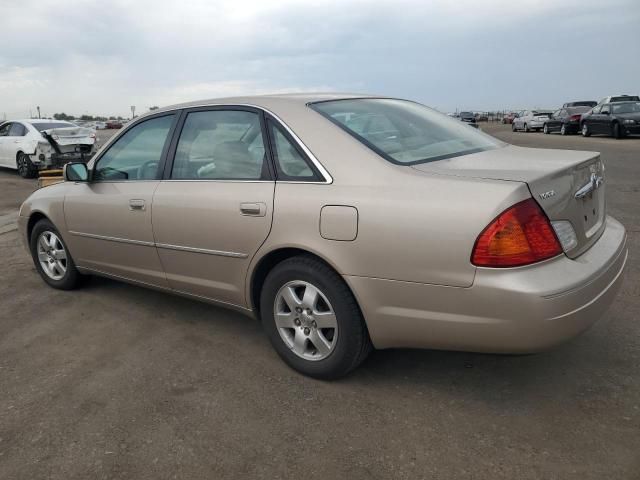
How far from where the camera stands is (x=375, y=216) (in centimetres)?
265

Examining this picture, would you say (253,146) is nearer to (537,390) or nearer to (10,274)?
(537,390)

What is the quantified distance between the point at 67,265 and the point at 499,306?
370 centimetres

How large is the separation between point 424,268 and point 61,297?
3.44 meters

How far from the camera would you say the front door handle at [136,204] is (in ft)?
12.4

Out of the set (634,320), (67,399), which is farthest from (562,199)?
(67,399)

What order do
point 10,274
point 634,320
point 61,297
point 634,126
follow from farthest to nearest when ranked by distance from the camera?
point 634,126, point 10,274, point 61,297, point 634,320

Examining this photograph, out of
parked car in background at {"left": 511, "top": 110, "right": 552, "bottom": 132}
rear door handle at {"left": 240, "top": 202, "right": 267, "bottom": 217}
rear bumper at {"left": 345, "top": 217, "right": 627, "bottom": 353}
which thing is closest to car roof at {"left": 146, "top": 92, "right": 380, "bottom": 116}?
rear door handle at {"left": 240, "top": 202, "right": 267, "bottom": 217}

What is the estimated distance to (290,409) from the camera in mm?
2834

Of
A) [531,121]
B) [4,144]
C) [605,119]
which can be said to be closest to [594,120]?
[605,119]

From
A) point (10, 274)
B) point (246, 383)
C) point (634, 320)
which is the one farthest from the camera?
point (10, 274)

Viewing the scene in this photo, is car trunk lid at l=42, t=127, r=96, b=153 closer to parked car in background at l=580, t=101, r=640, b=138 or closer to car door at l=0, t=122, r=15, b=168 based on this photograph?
car door at l=0, t=122, r=15, b=168

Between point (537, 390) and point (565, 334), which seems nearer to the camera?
point (565, 334)

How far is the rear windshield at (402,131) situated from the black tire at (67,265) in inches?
105

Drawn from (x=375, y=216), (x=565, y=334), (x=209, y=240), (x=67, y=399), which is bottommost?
(x=67, y=399)
